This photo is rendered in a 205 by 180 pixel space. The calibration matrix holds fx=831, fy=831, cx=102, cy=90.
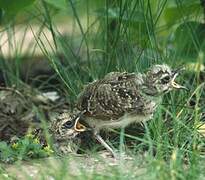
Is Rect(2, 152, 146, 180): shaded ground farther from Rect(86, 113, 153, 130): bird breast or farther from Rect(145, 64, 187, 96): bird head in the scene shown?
Rect(145, 64, 187, 96): bird head

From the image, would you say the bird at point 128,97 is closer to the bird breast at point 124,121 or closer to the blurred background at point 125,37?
the bird breast at point 124,121

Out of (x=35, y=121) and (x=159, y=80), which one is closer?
(x=159, y=80)

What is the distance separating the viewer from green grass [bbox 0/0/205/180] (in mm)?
5066

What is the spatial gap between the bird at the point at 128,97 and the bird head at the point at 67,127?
0.14 m

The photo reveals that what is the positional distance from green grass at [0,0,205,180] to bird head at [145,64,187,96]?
0.57ft

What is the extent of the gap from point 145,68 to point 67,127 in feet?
2.68

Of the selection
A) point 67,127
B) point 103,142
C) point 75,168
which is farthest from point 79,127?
point 75,168

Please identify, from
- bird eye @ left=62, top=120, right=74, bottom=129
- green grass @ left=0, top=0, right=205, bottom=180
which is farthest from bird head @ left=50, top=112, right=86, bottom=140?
green grass @ left=0, top=0, right=205, bottom=180

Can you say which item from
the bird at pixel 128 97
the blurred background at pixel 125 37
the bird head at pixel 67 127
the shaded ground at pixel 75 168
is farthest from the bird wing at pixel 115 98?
the blurred background at pixel 125 37

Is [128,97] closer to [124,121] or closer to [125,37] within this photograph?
[124,121]

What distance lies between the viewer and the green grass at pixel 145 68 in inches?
199

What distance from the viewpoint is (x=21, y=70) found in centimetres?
863

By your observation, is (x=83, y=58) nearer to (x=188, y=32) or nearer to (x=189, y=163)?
(x=188, y=32)

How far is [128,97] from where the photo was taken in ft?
19.4
